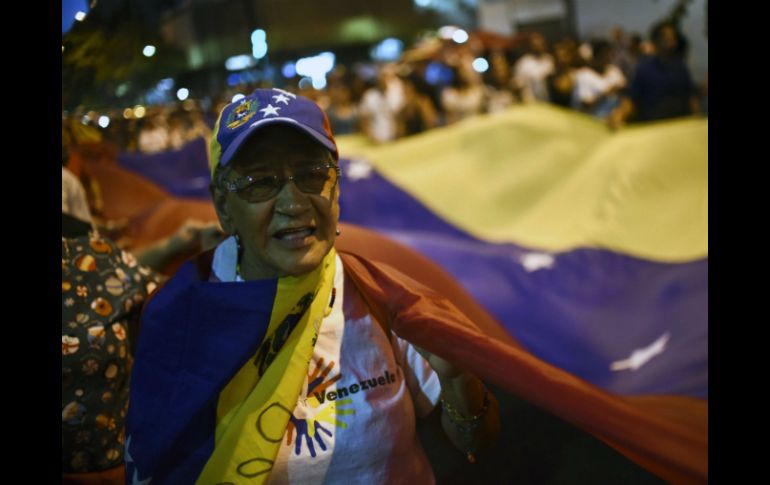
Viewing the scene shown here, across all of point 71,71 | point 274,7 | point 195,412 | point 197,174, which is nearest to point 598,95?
point 197,174

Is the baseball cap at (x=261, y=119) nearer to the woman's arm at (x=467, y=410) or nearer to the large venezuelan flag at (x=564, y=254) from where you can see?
the large venezuelan flag at (x=564, y=254)

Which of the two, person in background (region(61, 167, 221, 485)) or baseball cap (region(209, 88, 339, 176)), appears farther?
person in background (region(61, 167, 221, 485))

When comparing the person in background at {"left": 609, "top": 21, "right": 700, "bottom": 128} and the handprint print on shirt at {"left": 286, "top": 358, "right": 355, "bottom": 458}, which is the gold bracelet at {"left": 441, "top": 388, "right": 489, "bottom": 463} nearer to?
the handprint print on shirt at {"left": 286, "top": 358, "right": 355, "bottom": 458}

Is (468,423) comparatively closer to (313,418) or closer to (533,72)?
(313,418)

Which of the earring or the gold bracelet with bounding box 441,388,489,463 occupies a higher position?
the earring

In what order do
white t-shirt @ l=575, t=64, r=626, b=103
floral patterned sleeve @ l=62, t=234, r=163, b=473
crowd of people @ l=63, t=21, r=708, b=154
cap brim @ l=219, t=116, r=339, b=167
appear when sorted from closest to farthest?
1. cap brim @ l=219, t=116, r=339, b=167
2. floral patterned sleeve @ l=62, t=234, r=163, b=473
3. crowd of people @ l=63, t=21, r=708, b=154
4. white t-shirt @ l=575, t=64, r=626, b=103

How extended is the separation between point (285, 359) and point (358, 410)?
0.54ft

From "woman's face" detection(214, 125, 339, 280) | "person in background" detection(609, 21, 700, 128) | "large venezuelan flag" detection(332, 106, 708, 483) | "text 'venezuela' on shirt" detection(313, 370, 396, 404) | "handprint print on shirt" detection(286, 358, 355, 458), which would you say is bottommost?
"large venezuelan flag" detection(332, 106, 708, 483)

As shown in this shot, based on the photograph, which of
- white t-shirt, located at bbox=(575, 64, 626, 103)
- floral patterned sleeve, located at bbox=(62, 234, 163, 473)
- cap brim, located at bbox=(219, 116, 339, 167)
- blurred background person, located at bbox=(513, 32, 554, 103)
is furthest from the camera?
blurred background person, located at bbox=(513, 32, 554, 103)

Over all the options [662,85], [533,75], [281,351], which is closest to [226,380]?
[281,351]

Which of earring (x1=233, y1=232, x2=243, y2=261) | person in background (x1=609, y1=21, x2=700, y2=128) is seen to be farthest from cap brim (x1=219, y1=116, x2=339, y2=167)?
person in background (x1=609, y1=21, x2=700, y2=128)

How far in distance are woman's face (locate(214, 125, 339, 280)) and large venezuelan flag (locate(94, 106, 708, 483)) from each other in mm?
170

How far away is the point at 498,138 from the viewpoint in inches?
184

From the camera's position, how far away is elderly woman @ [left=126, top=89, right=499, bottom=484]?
1.40m
